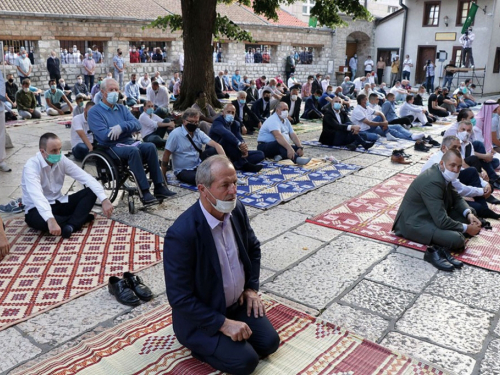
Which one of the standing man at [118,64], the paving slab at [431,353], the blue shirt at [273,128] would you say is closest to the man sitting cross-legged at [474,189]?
the paving slab at [431,353]

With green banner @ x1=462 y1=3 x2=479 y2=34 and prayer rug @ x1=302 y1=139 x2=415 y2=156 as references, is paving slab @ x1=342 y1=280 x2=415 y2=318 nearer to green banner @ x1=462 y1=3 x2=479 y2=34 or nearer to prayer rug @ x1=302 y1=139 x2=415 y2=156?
prayer rug @ x1=302 y1=139 x2=415 y2=156

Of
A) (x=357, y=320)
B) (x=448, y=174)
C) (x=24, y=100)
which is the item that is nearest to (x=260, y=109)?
(x=24, y=100)

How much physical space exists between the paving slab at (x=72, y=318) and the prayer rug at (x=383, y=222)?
2593 millimetres

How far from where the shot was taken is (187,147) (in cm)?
665

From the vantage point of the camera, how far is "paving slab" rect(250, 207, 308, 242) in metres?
5.01

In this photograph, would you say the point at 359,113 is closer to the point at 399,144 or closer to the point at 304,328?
the point at 399,144

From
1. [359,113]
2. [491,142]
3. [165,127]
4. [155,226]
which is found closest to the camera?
[155,226]

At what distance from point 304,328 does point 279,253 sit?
138 centimetres

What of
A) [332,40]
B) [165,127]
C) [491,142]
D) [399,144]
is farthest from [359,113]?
[332,40]

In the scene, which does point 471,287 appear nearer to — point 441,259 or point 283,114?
point 441,259

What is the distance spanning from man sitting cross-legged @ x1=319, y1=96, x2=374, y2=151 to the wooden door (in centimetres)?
1828

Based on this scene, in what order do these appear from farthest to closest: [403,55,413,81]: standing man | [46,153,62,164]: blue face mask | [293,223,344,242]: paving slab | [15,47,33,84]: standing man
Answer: [403,55,413,81]: standing man < [15,47,33,84]: standing man < [293,223,344,242]: paving slab < [46,153,62,164]: blue face mask

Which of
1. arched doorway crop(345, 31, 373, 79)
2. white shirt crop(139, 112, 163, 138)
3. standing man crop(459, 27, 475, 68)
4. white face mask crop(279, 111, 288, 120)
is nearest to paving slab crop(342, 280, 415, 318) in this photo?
white face mask crop(279, 111, 288, 120)

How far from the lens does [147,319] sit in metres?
3.26
